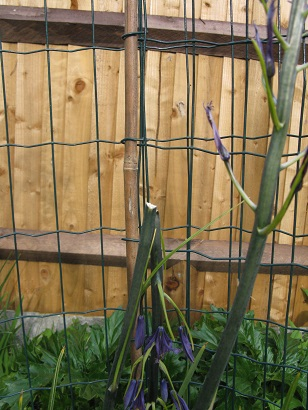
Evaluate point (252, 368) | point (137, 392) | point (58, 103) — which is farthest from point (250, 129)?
point (137, 392)

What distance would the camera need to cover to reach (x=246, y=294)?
695 mm

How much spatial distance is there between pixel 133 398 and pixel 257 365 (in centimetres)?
118

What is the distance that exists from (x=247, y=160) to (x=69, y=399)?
154cm

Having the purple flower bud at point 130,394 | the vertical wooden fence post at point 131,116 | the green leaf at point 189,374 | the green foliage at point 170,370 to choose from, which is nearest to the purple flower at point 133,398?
the purple flower bud at point 130,394

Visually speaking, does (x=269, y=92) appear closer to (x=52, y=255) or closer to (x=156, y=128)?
(x=156, y=128)

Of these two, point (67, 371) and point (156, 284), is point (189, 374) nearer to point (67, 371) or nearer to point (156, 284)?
point (156, 284)

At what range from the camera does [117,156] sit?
2721mm

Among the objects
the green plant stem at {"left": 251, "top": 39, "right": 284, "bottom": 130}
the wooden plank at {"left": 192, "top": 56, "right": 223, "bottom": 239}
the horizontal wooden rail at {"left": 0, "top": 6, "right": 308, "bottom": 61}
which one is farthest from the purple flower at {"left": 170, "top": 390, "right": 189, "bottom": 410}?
the horizontal wooden rail at {"left": 0, "top": 6, "right": 308, "bottom": 61}

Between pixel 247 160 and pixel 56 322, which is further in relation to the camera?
pixel 56 322

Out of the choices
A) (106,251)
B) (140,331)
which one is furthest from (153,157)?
(140,331)

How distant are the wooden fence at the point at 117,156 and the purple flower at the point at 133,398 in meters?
1.64

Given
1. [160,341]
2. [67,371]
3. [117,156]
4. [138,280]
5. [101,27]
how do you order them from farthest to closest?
[117,156] → [101,27] → [67,371] → [160,341] → [138,280]

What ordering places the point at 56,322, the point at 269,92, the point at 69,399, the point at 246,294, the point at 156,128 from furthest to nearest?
the point at 56,322 → the point at 156,128 → the point at 69,399 → the point at 246,294 → the point at 269,92

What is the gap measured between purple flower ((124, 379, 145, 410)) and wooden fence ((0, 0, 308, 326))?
5.37 feet
